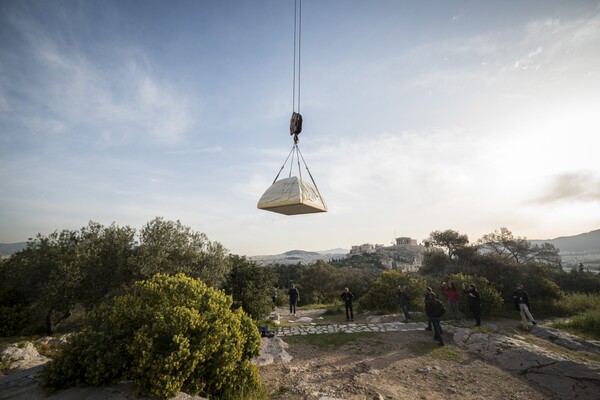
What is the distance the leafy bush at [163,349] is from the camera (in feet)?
15.5

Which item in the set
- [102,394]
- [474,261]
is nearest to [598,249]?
[474,261]

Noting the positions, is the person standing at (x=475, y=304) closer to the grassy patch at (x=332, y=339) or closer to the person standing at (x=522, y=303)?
the person standing at (x=522, y=303)

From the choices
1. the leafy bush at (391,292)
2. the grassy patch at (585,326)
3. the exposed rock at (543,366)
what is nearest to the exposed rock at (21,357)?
the exposed rock at (543,366)

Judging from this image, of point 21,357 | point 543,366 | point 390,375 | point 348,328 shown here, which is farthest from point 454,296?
point 21,357

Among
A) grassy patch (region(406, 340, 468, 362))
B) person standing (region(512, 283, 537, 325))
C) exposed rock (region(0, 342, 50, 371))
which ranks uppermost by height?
person standing (region(512, 283, 537, 325))

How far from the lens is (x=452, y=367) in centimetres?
784

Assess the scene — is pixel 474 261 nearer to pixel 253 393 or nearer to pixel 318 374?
pixel 318 374

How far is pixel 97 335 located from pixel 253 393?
3500mm

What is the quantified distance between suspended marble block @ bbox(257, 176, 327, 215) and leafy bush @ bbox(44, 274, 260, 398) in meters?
2.75

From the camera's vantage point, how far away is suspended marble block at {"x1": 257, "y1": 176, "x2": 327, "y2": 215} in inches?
257

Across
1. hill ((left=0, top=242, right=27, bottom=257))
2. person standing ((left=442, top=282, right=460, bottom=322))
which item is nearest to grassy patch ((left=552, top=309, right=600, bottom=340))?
person standing ((left=442, top=282, right=460, bottom=322))

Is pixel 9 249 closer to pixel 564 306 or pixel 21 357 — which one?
pixel 21 357

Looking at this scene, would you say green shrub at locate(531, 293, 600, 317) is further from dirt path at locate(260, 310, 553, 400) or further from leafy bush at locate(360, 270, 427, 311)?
dirt path at locate(260, 310, 553, 400)

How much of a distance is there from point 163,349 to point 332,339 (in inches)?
291
